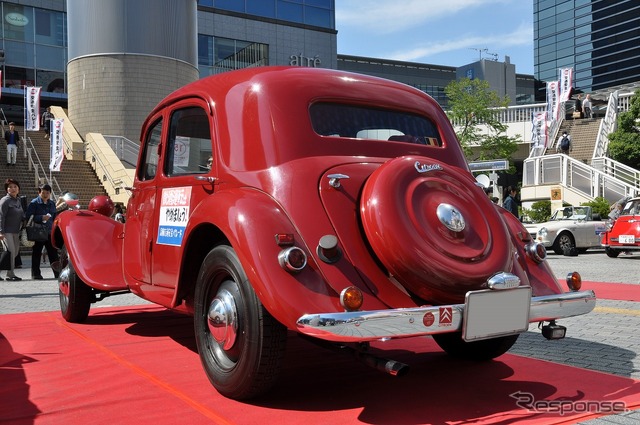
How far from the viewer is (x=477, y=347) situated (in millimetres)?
4691

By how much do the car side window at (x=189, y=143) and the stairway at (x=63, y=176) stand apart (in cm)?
1702

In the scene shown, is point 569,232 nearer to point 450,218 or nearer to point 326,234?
point 450,218

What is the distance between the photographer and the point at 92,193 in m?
22.0

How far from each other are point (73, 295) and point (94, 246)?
62 cm

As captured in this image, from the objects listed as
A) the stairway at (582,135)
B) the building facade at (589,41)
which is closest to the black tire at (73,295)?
the stairway at (582,135)

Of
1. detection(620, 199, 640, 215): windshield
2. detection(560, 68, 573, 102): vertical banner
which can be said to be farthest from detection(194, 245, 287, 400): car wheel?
detection(560, 68, 573, 102): vertical banner

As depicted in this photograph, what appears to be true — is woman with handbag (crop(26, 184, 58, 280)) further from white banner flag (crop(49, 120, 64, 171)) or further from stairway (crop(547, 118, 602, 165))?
stairway (crop(547, 118, 602, 165))

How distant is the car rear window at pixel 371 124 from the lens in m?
4.38

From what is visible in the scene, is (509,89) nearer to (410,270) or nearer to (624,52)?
(624,52)

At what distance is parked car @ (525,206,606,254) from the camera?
17562 mm

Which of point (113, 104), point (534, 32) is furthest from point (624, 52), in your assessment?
point (113, 104)

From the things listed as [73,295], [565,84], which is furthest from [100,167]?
[565,84]

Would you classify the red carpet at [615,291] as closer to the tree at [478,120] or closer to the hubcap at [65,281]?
the hubcap at [65,281]

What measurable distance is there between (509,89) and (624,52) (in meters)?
14.3
